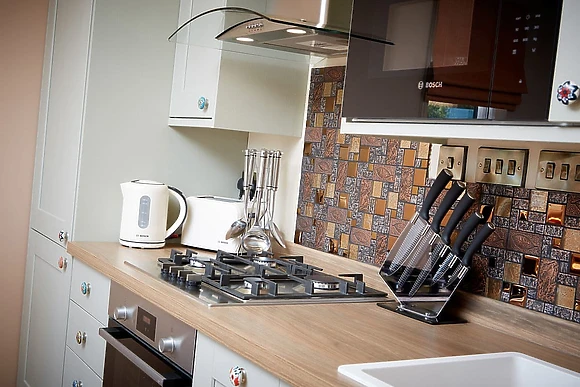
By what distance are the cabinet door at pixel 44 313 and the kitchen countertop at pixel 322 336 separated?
0.75 metres

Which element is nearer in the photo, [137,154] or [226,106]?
[226,106]

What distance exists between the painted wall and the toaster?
913 millimetres

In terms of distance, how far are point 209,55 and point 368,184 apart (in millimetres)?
728

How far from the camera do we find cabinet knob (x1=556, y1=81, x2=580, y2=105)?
1.19 meters

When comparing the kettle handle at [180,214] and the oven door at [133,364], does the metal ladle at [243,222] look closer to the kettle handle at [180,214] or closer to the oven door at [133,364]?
the kettle handle at [180,214]

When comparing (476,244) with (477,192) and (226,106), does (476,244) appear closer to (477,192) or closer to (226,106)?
(477,192)

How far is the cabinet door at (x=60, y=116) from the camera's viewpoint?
8.50ft

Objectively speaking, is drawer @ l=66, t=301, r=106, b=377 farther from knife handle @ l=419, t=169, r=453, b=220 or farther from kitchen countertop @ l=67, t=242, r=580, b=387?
knife handle @ l=419, t=169, r=453, b=220

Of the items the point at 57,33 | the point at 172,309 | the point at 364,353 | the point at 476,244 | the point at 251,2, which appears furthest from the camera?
the point at 57,33

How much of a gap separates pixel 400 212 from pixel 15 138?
1809 millimetres

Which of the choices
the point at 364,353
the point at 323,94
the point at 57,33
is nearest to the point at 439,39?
the point at 364,353

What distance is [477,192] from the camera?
184cm

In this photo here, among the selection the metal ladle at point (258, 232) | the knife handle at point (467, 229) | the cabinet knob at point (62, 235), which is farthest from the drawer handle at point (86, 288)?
the knife handle at point (467, 229)

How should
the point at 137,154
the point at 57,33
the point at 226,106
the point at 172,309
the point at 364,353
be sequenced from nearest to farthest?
1. the point at 364,353
2. the point at 172,309
3. the point at 226,106
4. the point at 137,154
5. the point at 57,33
